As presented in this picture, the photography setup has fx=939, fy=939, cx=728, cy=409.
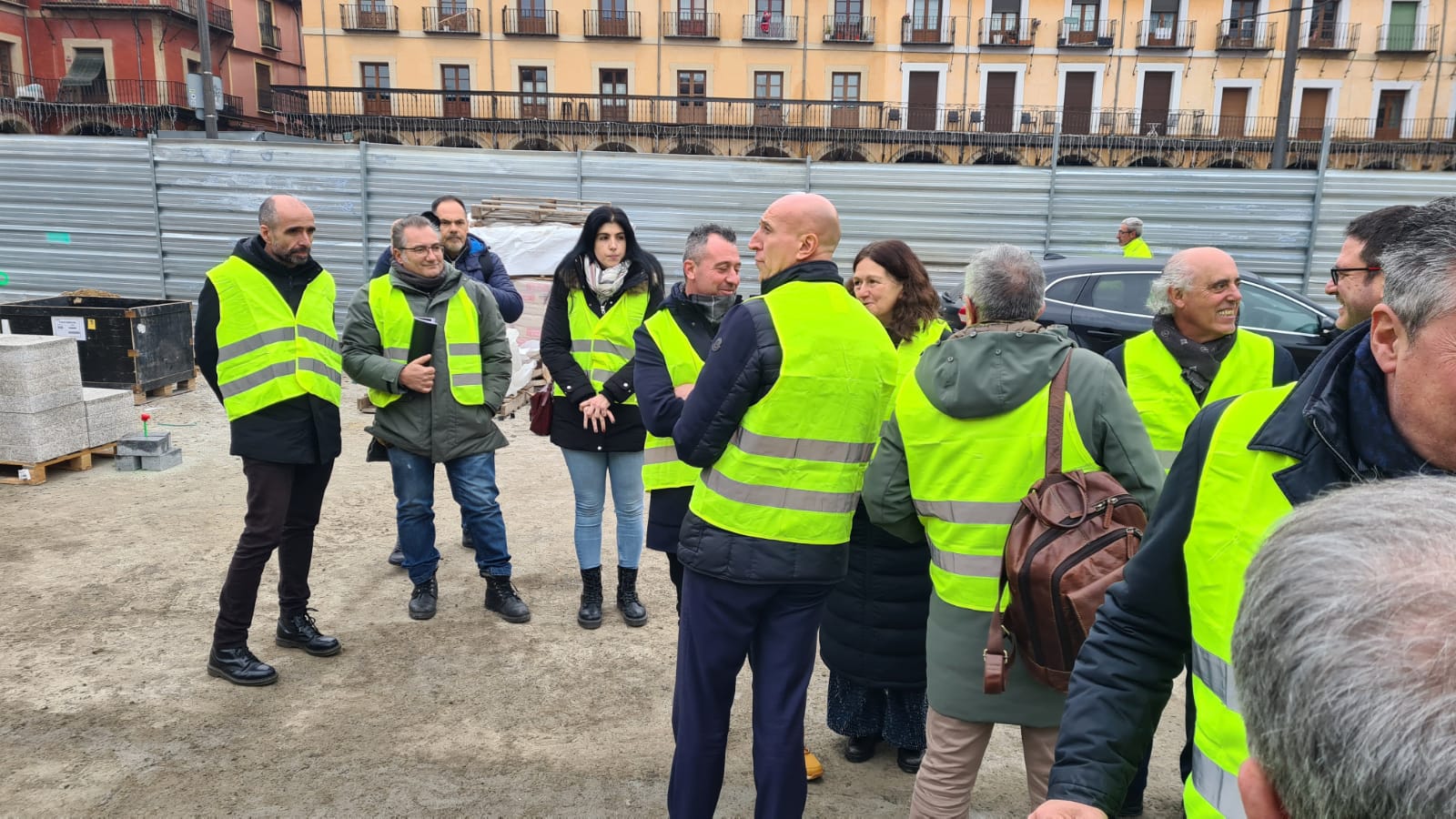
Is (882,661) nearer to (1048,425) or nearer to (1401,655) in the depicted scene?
(1048,425)

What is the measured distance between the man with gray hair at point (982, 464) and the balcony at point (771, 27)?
40475 millimetres

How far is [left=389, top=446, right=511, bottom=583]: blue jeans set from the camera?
14.4 ft

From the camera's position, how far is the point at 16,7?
38.7 m

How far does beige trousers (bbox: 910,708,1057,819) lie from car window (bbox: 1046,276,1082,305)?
5.95m

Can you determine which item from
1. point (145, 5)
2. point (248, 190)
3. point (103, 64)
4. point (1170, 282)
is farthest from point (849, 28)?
point (1170, 282)

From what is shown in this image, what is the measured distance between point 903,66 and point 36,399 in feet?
126

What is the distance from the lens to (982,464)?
2363 mm

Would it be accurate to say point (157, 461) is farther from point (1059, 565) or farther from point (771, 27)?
point (771, 27)

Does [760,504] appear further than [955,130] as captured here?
No

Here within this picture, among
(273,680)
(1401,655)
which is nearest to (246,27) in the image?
(273,680)

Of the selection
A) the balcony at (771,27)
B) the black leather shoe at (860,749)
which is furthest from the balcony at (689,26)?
the black leather shoe at (860,749)

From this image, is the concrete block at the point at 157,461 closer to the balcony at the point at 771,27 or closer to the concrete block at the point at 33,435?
the concrete block at the point at 33,435

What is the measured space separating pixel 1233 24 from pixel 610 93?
26.3 meters

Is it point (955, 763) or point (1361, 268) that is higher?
point (1361, 268)
